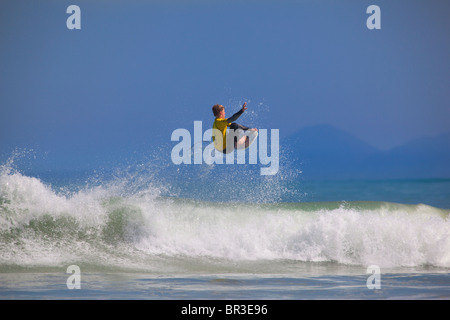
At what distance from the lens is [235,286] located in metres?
7.27

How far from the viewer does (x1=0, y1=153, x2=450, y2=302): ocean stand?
23.8ft

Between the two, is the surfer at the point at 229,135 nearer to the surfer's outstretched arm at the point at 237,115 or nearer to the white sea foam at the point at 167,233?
the surfer's outstretched arm at the point at 237,115

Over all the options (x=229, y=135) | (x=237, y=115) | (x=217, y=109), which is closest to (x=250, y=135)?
(x=229, y=135)

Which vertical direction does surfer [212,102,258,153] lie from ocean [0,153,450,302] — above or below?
above

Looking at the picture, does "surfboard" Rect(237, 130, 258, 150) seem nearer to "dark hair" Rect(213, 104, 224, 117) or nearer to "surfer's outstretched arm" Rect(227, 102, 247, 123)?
"surfer's outstretched arm" Rect(227, 102, 247, 123)

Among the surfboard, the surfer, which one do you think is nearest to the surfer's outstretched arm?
the surfer

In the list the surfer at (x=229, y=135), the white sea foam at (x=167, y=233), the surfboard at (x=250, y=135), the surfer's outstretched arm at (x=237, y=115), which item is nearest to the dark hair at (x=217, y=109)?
the surfer at (x=229, y=135)

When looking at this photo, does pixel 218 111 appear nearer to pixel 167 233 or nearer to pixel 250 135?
pixel 250 135

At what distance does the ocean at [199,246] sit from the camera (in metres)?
7.25

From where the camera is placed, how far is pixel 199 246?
407 inches

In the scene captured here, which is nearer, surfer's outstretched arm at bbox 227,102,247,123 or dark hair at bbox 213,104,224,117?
surfer's outstretched arm at bbox 227,102,247,123
